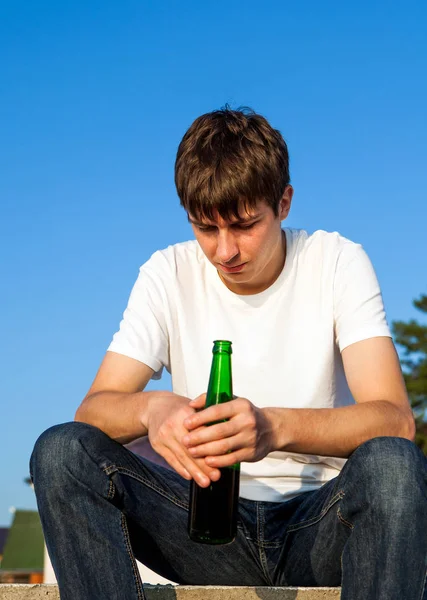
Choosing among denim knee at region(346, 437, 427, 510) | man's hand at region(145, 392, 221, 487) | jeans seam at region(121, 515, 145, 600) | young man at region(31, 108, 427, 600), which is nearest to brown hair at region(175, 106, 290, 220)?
young man at region(31, 108, 427, 600)

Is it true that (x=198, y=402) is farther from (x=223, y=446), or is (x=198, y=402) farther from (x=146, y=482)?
(x=146, y=482)

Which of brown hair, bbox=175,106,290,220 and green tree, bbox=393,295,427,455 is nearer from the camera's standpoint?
brown hair, bbox=175,106,290,220

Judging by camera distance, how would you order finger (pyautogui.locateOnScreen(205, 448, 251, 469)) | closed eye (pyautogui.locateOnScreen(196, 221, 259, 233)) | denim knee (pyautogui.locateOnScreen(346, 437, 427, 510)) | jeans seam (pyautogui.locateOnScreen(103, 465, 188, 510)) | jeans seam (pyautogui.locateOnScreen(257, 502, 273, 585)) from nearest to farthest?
denim knee (pyautogui.locateOnScreen(346, 437, 427, 510)) → finger (pyautogui.locateOnScreen(205, 448, 251, 469)) → jeans seam (pyautogui.locateOnScreen(103, 465, 188, 510)) → jeans seam (pyautogui.locateOnScreen(257, 502, 273, 585)) → closed eye (pyautogui.locateOnScreen(196, 221, 259, 233))

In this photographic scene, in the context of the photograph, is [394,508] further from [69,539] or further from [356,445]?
[69,539]

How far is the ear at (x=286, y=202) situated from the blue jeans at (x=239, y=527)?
123 cm

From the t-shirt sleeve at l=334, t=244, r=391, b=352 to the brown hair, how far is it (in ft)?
1.25

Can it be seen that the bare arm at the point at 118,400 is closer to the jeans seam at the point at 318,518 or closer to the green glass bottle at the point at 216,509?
the green glass bottle at the point at 216,509

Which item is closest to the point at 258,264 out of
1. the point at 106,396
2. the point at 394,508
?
the point at 106,396

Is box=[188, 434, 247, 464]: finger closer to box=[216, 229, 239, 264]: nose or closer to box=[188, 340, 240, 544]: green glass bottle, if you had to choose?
box=[188, 340, 240, 544]: green glass bottle

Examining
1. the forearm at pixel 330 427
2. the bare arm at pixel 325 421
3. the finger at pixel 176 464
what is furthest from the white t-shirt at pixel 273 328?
the finger at pixel 176 464

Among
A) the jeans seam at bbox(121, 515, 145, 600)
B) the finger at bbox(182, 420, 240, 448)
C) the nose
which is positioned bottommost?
the jeans seam at bbox(121, 515, 145, 600)

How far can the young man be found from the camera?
2.53 metres

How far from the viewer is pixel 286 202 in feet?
11.9

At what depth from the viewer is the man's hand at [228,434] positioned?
2523 mm
